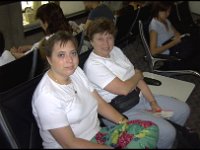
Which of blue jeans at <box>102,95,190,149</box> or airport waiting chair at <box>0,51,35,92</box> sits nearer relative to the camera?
blue jeans at <box>102,95,190,149</box>

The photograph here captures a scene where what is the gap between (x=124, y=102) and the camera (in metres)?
1.69

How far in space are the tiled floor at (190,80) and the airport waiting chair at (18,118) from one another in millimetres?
1062

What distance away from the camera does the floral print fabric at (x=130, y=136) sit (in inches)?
44.4

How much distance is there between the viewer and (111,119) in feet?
5.16

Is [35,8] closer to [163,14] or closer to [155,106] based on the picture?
[163,14]

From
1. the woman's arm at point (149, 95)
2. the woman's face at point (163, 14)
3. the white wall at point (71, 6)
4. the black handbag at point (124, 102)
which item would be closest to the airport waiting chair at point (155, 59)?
the woman's face at point (163, 14)

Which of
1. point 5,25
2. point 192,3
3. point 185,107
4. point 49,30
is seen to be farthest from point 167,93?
point 5,25

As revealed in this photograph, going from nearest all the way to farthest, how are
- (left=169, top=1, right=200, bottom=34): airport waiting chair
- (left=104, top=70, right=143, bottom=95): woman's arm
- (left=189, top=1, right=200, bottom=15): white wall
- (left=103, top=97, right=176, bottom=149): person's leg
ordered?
(left=103, top=97, right=176, bottom=149): person's leg
(left=104, top=70, right=143, bottom=95): woman's arm
(left=169, top=1, right=200, bottom=34): airport waiting chair
(left=189, top=1, right=200, bottom=15): white wall

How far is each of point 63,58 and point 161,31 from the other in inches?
66.2

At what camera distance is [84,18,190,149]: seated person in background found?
5.43 feet

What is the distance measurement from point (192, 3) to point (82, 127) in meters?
2.54

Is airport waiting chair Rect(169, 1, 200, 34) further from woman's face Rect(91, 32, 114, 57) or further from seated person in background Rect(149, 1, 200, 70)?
woman's face Rect(91, 32, 114, 57)

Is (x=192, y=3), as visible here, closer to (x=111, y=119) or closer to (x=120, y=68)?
(x=120, y=68)

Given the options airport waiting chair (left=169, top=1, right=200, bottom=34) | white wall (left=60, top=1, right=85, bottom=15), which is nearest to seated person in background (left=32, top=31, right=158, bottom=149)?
airport waiting chair (left=169, top=1, right=200, bottom=34)
